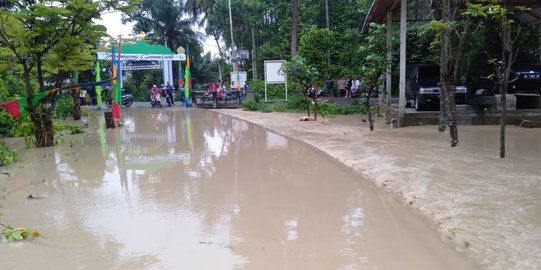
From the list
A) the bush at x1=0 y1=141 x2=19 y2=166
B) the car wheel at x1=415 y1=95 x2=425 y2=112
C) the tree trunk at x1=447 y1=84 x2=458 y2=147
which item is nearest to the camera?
the bush at x1=0 y1=141 x2=19 y2=166

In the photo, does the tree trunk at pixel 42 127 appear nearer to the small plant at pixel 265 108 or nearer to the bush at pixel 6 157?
the bush at pixel 6 157

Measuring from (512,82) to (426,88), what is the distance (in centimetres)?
246

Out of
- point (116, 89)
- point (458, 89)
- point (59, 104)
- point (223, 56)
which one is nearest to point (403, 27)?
point (458, 89)

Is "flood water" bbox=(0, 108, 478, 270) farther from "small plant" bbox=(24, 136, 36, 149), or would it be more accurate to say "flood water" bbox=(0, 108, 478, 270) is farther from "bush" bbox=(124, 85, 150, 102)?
"bush" bbox=(124, 85, 150, 102)

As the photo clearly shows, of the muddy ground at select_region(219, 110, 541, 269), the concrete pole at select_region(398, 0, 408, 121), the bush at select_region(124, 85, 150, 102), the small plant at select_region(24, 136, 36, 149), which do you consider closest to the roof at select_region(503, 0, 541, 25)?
the concrete pole at select_region(398, 0, 408, 121)

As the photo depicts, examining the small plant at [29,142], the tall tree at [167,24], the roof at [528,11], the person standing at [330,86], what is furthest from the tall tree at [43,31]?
the tall tree at [167,24]

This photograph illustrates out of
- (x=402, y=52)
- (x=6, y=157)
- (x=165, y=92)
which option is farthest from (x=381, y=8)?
(x=165, y=92)

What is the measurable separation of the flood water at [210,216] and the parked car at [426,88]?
19.6 feet

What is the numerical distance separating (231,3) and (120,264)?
33274mm

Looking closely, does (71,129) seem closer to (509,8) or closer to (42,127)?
(42,127)

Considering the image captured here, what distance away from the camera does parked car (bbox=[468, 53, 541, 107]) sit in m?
14.6

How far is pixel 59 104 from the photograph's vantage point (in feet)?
70.3

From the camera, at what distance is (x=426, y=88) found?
1476cm

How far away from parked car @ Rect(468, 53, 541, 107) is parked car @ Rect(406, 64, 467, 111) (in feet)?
2.26
